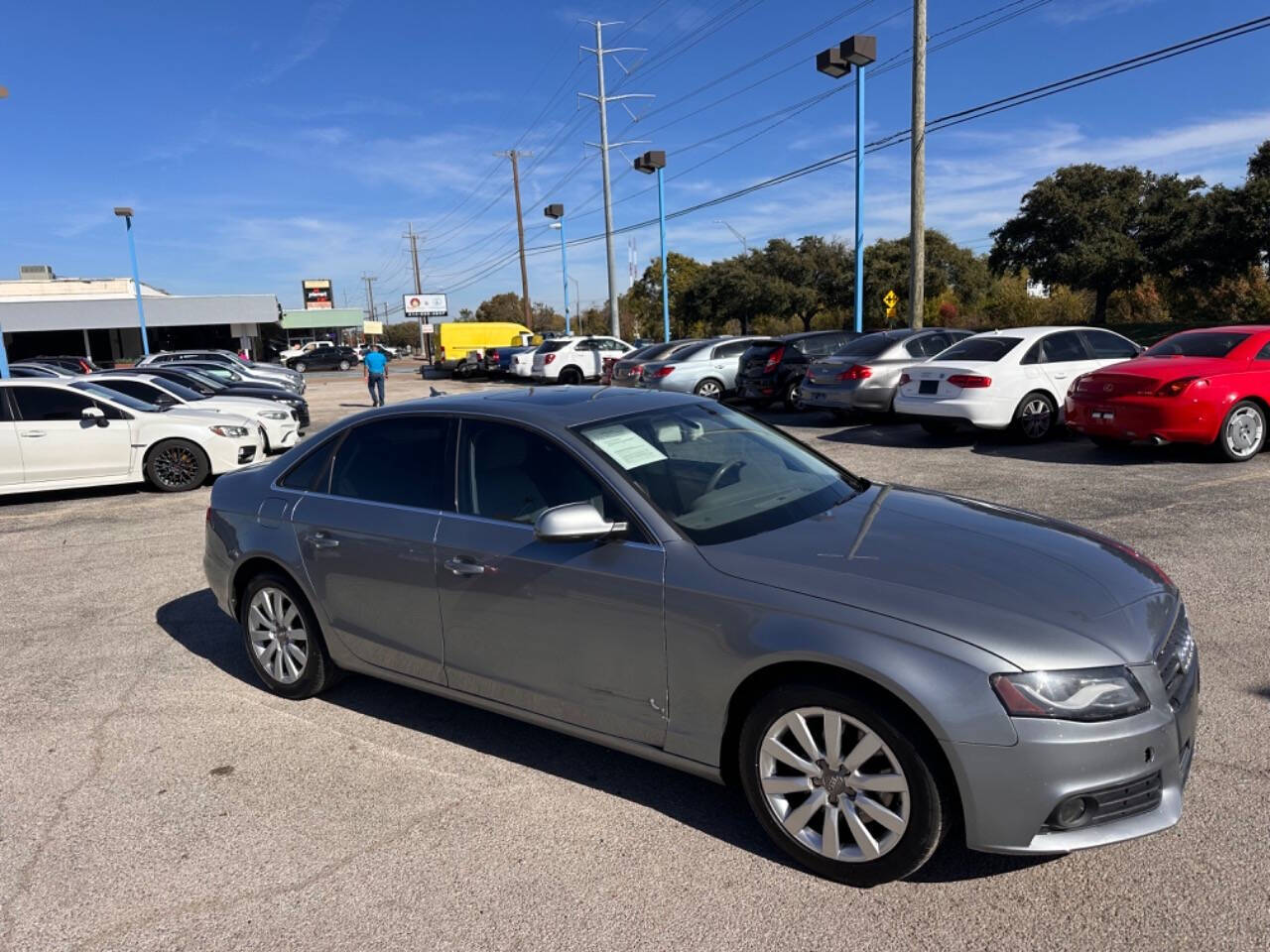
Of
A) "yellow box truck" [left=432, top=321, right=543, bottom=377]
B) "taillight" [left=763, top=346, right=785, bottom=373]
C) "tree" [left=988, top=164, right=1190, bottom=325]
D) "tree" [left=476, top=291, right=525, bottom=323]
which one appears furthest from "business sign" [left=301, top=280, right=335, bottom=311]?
"taillight" [left=763, top=346, right=785, bottom=373]

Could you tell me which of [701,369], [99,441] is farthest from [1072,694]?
[701,369]

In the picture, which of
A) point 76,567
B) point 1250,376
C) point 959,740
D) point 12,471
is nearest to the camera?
point 959,740

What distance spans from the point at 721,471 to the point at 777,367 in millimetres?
13454

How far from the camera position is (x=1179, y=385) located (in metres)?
9.16

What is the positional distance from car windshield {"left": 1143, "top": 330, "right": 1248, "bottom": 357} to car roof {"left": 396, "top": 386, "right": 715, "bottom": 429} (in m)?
7.94

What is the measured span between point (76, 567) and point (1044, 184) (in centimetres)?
4127

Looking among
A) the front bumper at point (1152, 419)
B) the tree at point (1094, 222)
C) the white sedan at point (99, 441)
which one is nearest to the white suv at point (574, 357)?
the white sedan at point (99, 441)

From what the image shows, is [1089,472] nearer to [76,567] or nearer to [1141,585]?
[1141,585]

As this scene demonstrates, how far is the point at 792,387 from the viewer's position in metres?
17.0

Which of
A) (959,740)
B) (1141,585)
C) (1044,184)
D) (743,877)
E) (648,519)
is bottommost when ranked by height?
(743,877)

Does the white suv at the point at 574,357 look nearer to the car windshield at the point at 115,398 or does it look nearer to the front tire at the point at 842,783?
the car windshield at the point at 115,398

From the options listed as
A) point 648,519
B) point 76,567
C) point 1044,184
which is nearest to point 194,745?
point 648,519

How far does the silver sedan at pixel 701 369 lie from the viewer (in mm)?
18047

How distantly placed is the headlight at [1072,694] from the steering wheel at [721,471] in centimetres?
144
